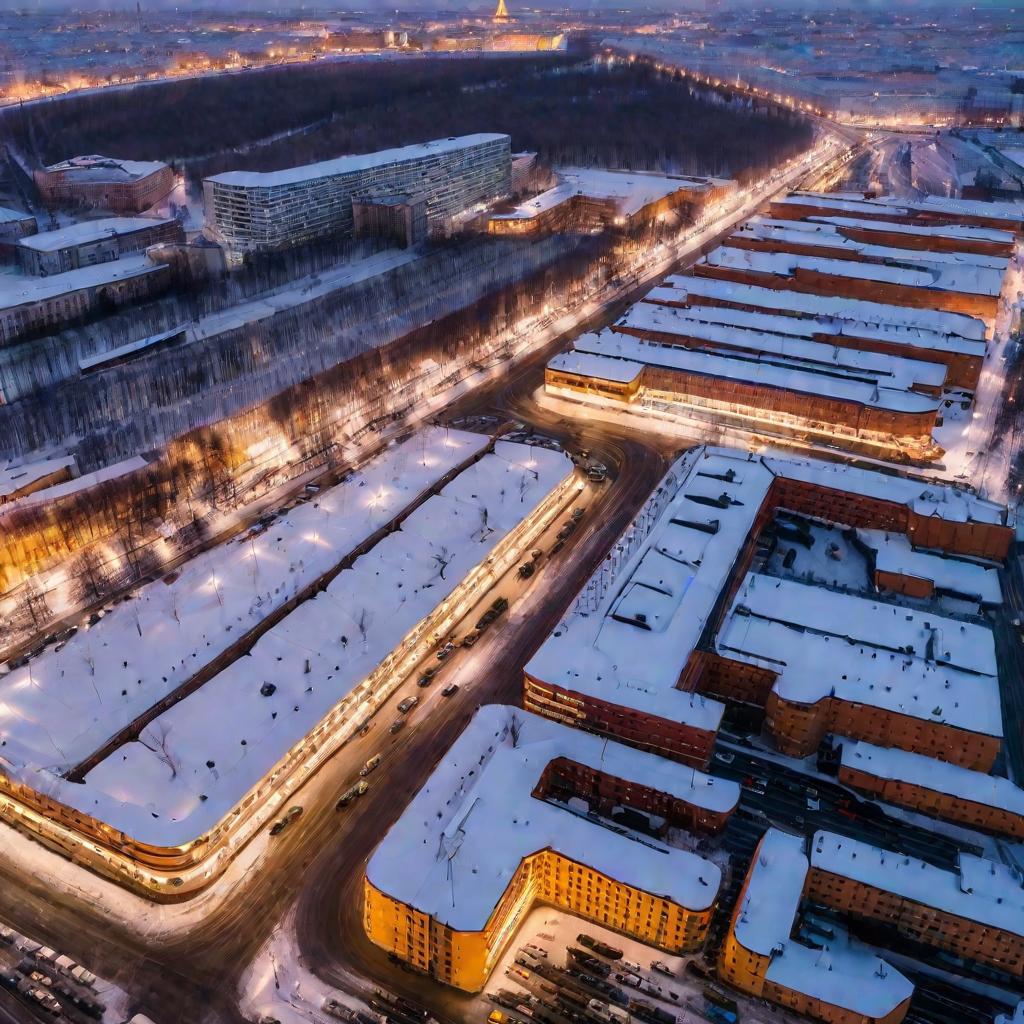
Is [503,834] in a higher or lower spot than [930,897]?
higher

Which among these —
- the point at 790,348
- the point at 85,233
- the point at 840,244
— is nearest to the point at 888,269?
the point at 840,244

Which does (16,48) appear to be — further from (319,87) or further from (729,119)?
(729,119)

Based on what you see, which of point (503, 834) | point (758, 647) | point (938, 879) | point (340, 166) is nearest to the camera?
point (938, 879)

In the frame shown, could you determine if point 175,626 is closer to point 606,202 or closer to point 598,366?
point 598,366

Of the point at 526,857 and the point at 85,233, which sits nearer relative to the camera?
the point at 526,857

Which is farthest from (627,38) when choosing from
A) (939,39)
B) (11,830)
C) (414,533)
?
(11,830)

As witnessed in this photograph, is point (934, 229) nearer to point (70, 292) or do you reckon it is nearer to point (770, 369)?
point (770, 369)

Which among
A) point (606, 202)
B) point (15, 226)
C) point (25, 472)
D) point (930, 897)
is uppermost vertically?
point (606, 202)

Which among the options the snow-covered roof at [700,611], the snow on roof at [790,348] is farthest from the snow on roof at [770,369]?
the snow-covered roof at [700,611]

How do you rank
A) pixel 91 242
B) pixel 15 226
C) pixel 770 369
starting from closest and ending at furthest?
pixel 770 369
pixel 91 242
pixel 15 226
